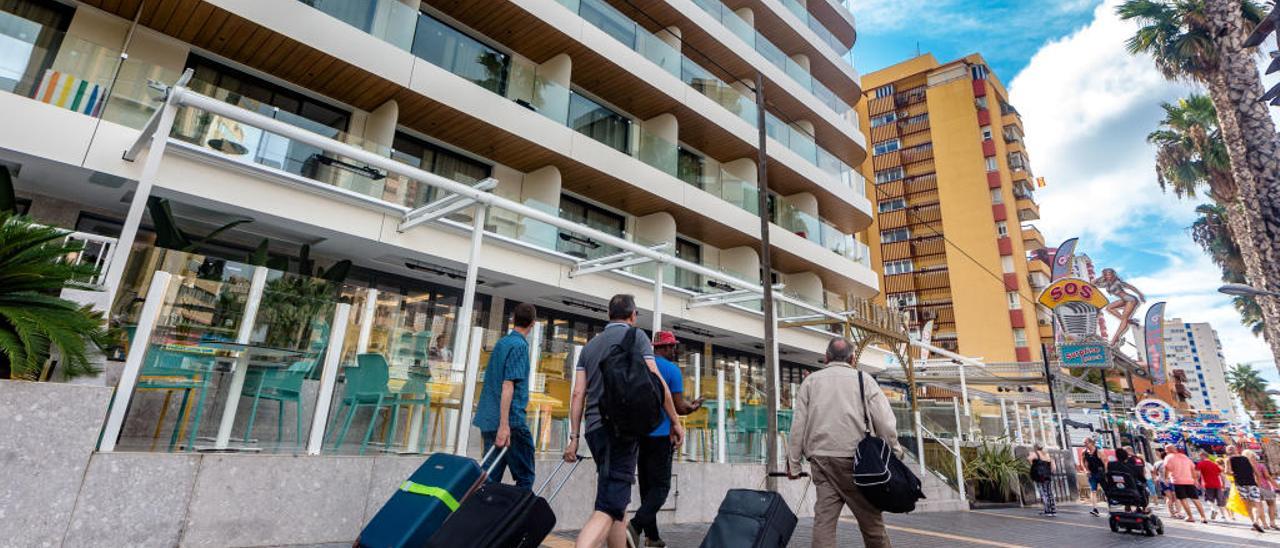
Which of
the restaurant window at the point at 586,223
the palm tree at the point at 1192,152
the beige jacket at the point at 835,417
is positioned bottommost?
the beige jacket at the point at 835,417

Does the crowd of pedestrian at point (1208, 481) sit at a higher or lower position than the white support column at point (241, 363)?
lower

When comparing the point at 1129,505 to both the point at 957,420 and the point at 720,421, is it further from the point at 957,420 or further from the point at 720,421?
the point at 720,421

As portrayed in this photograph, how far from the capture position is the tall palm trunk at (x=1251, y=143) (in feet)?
56.6

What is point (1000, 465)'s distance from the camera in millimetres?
14242

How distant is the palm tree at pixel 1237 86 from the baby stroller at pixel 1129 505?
42.5ft

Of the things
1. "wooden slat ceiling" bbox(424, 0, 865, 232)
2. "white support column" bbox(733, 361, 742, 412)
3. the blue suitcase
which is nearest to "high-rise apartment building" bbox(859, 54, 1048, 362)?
"wooden slat ceiling" bbox(424, 0, 865, 232)

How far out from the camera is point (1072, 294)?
24.9 meters

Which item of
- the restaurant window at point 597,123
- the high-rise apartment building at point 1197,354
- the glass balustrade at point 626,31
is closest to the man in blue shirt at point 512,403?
the restaurant window at point 597,123

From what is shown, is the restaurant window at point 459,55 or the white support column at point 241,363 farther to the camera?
the restaurant window at point 459,55

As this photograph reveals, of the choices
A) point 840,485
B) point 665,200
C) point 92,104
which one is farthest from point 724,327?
point 92,104

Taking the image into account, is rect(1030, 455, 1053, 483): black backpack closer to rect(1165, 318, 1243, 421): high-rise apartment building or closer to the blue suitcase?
the blue suitcase

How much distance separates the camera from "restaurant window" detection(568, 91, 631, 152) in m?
14.2

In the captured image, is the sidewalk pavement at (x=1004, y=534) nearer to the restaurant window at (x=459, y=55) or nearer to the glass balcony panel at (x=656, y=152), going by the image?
the glass balcony panel at (x=656, y=152)

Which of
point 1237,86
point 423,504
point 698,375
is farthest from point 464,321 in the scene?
point 1237,86
